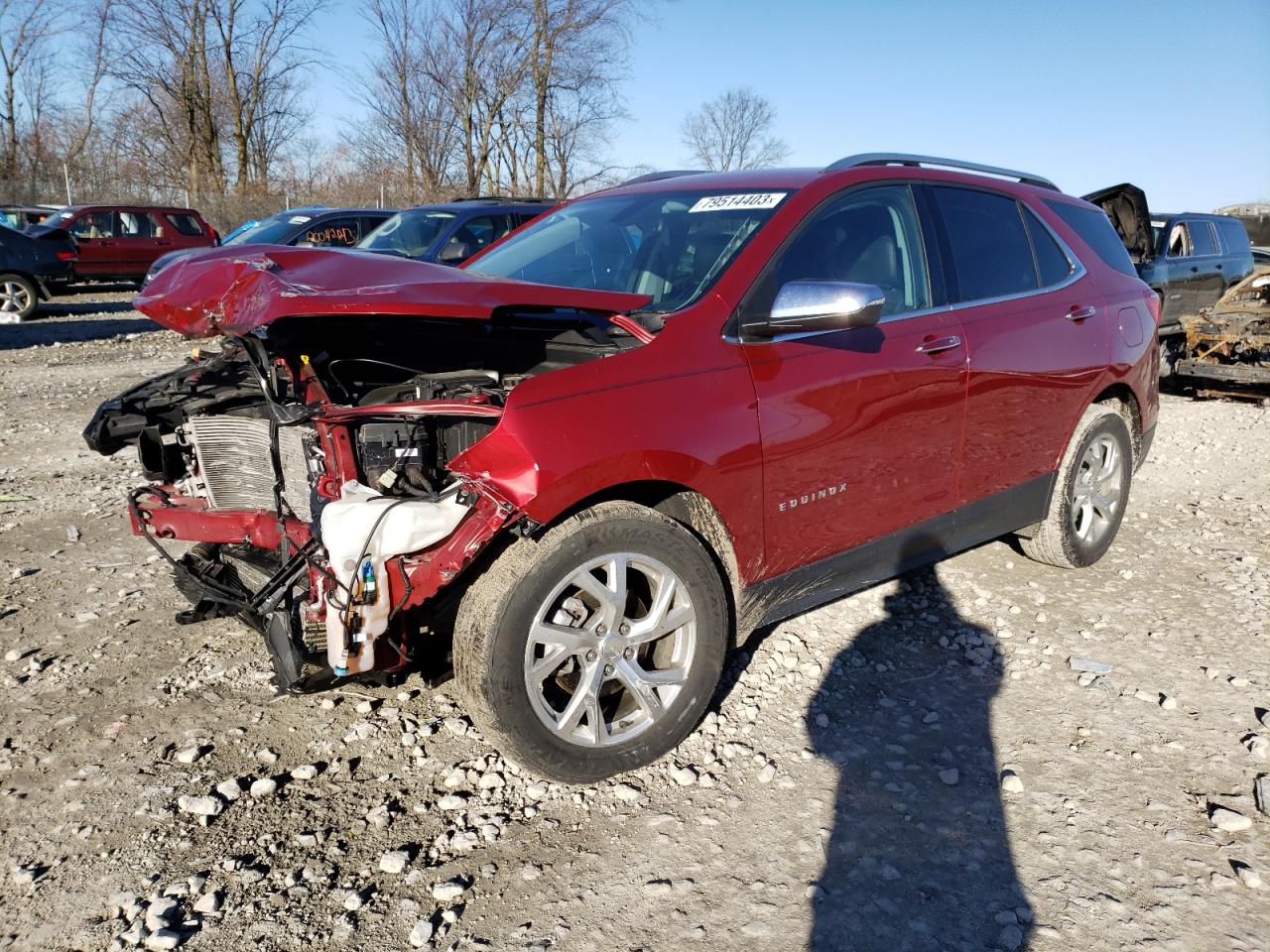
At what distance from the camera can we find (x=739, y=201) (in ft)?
11.3

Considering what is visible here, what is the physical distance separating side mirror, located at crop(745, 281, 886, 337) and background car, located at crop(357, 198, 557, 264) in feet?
26.4

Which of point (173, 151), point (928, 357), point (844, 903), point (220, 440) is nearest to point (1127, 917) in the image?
point (844, 903)

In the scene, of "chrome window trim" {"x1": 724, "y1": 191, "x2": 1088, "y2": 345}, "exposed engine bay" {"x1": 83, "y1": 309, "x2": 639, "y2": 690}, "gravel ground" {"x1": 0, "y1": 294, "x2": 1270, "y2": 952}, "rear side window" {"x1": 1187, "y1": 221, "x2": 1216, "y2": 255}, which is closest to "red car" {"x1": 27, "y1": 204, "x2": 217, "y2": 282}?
"gravel ground" {"x1": 0, "y1": 294, "x2": 1270, "y2": 952}

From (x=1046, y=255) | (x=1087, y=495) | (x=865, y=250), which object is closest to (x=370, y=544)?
(x=865, y=250)

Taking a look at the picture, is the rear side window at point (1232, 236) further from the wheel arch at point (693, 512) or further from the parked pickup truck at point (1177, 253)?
the wheel arch at point (693, 512)

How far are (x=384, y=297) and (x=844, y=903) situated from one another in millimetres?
2037

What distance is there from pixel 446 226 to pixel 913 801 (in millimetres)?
9490

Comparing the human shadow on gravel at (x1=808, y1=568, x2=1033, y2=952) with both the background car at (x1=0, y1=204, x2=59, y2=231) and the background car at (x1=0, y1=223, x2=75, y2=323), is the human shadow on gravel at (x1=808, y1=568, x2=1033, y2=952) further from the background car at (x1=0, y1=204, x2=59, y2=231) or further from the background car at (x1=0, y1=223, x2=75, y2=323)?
the background car at (x1=0, y1=204, x2=59, y2=231)

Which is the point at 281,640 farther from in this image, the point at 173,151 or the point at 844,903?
the point at 173,151

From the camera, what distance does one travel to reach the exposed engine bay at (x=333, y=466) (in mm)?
2518

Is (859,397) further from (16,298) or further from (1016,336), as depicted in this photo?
(16,298)

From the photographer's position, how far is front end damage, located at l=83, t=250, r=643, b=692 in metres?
2.52

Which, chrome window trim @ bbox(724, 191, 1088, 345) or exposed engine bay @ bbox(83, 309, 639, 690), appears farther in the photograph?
chrome window trim @ bbox(724, 191, 1088, 345)

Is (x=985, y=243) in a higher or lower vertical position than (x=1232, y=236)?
lower
